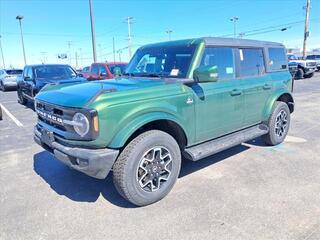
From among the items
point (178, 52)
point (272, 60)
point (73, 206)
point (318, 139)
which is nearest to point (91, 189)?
point (73, 206)

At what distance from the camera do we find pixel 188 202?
3262mm

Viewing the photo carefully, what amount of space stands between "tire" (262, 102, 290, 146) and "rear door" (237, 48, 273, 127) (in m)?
0.34

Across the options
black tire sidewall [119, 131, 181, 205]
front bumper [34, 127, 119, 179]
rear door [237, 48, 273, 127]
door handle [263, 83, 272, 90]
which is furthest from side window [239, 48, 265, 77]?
front bumper [34, 127, 119, 179]

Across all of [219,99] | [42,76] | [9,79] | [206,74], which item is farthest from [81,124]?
[9,79]

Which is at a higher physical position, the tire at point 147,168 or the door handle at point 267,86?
the door handle at point 267,86

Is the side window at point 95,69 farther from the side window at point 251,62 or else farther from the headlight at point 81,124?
the headlight at point 81,124

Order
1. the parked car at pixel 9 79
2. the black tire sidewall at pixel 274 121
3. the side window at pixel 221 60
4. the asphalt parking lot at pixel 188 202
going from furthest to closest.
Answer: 1. the parked car at pixel 9 79
2. the black tire sidewall at pixel 274 121
3. the side window at pixel 221 60
4. the asphalt parking lot at pixel 188 202

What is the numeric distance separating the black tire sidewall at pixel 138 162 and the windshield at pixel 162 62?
3.16ft

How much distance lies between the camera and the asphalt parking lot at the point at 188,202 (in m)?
2.71

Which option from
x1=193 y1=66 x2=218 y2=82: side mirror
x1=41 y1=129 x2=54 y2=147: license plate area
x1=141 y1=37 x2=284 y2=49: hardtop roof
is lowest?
x1=41 y1=129 x2=54 y2=147: license plate area

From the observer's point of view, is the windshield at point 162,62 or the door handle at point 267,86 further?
the door handle at point 267,86

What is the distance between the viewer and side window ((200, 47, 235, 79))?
3871 mm

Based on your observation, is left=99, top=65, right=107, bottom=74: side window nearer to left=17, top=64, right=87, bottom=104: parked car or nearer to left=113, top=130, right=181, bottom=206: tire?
left=17, top=64, right=87, bottom=104: parked car

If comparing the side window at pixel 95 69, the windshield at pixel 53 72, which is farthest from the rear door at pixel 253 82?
the side window at pixel 95 69
